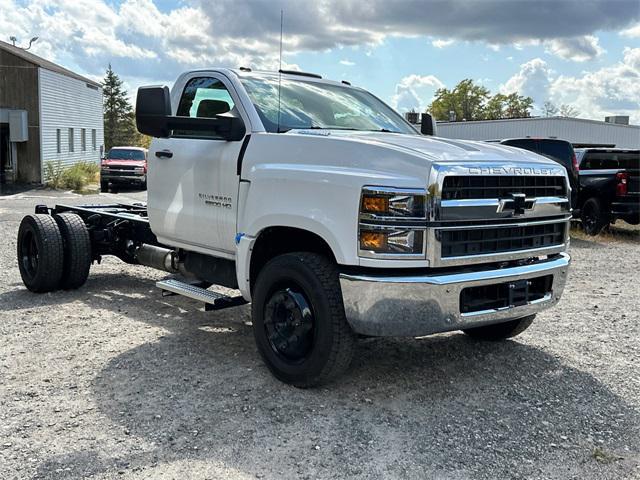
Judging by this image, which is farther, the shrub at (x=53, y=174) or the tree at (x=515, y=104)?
the tree at (x=515, y=104)

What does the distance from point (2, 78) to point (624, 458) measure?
30547 millimetres

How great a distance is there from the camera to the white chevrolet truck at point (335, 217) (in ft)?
12.8

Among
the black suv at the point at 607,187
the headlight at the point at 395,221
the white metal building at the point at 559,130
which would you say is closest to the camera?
the headlight at the point at 395,221

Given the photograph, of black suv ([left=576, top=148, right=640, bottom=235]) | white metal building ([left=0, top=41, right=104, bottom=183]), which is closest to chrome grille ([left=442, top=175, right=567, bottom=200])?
black suv ([left=576, top=148, right=640, bottom=235])

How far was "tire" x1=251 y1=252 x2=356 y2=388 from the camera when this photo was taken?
4.11m

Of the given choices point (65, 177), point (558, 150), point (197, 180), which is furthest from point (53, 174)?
point (197, 180)

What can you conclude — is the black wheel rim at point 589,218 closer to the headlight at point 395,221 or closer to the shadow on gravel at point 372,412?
the shadow on gravel at point 372,412

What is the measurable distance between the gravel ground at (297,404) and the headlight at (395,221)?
3.45 feet

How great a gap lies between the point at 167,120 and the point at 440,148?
75.6 inches

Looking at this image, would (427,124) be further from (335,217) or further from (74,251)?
(74,251)

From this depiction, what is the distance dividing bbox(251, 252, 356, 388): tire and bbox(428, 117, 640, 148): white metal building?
107 ft

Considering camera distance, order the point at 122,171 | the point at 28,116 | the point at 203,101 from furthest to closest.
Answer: the point at 28,116 < the point at 122,171 < the point at 203,101

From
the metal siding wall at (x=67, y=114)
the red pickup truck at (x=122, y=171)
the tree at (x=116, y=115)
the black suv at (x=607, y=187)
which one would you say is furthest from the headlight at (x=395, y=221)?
the tree at (x=116, y=115)

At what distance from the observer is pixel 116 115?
7356cm
